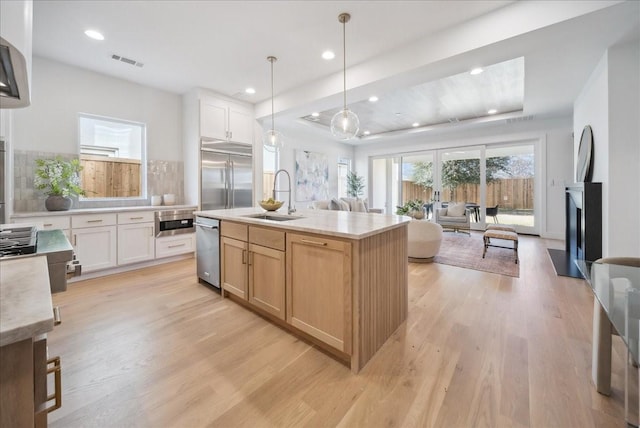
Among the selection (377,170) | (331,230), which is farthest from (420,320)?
(377,170)

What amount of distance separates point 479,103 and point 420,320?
493 centimetres

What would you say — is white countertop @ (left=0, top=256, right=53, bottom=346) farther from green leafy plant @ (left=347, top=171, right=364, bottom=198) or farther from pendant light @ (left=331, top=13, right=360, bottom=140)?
green leafy plant @ (left=347, top=171, right=364, bottom=198)

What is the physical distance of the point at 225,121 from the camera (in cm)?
479

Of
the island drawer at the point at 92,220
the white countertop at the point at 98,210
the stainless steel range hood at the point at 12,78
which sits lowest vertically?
the island drawer at the point at 92,220

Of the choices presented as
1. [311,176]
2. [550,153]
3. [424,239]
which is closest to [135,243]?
[424,239]

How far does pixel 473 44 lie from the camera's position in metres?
2.72

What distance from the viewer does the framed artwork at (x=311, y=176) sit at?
720 centimetres

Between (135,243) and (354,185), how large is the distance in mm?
6317

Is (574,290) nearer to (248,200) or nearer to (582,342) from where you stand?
(582,342)

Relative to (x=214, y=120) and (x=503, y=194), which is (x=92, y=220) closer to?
(x=214, y=120)

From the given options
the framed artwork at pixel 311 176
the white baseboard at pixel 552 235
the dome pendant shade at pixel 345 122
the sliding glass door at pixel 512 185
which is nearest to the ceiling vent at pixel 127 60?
the dome pendant shade at pixel 345 122

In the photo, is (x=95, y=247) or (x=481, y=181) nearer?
(x=95, y=247)

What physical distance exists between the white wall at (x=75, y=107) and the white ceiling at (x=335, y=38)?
17cm

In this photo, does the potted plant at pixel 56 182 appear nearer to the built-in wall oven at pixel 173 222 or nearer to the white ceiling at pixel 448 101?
the built-in wall oven at pixel 173 222
